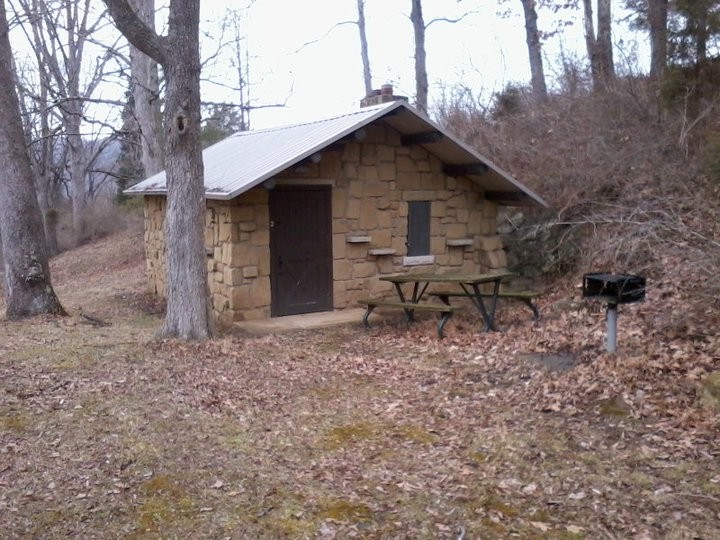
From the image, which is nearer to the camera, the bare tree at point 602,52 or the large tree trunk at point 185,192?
the large tree trunk at point 185,192

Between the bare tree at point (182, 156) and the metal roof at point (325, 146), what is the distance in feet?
3.07

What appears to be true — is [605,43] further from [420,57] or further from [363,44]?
[363,44]

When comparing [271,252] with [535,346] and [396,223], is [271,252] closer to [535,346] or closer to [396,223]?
[396,223]

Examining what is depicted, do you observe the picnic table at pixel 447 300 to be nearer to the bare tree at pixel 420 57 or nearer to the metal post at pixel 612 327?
the metal post at pixel 612 327

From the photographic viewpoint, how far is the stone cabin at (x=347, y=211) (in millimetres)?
10555

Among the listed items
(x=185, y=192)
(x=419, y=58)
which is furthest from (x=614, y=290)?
(x=419, y=58)

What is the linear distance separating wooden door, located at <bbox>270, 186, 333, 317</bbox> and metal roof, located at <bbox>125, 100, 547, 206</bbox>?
764 mm

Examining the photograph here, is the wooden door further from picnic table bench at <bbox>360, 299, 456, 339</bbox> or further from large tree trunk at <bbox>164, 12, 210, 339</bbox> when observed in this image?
large tree trunk at <bbox>164, 12, 210, 339</bbox>

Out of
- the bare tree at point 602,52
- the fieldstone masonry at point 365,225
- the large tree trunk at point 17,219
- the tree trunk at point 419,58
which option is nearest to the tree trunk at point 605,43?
the bare tree at point 602,52

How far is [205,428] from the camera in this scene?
230 inches

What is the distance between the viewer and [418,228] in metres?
12.1

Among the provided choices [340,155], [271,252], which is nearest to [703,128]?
[340,155]

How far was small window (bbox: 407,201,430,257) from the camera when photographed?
12.0 m

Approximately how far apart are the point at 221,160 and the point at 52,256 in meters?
16.3
